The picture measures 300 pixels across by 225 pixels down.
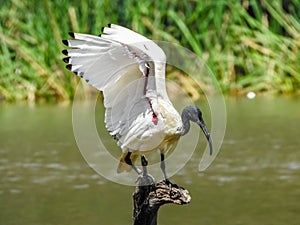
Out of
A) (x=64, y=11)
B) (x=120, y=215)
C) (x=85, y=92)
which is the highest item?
(x=64, y=11)

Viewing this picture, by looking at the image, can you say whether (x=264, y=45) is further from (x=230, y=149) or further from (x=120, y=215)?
(x=120, y=215)

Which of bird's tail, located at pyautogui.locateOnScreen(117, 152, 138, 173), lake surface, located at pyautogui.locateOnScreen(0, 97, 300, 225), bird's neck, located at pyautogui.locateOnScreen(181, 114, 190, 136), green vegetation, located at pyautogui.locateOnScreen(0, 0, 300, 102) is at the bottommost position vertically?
lake surface, located at pyautogui.locateOnScreen(0, 97, 300, 225)

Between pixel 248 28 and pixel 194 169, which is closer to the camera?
pixel 194 169

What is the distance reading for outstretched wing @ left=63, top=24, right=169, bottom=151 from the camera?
5.83 metres

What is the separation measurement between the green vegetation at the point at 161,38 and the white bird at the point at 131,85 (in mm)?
7968

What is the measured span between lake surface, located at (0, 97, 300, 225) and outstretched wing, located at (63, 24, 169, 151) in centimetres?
219

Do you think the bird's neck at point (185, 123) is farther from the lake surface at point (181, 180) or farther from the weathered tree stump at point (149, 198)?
the lake surface at point (181, 180)

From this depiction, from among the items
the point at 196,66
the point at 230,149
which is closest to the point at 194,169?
the point at 230,149

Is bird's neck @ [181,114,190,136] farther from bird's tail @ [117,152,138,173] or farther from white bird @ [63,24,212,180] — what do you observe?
bird's tail @ [117,152,138,173]

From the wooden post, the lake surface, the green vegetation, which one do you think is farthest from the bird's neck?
the green vegetation

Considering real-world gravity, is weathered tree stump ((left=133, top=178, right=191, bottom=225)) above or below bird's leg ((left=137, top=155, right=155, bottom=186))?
below

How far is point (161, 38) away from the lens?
14.1m

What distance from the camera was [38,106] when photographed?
14.0 meters

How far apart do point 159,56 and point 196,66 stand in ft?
26.2
